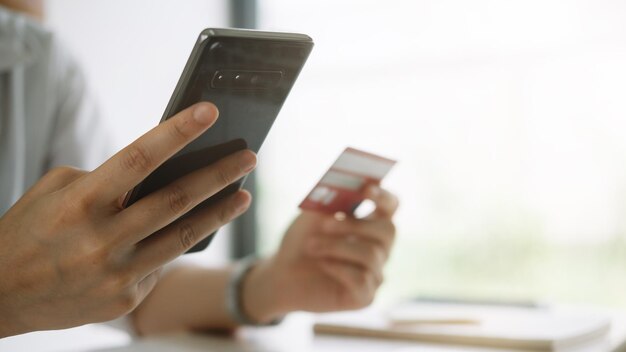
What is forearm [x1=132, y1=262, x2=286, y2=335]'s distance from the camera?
3.04 ft

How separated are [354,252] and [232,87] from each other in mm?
394

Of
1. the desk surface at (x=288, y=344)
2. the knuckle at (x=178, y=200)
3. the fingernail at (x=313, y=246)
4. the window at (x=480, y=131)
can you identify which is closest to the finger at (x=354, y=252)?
the fingernail at (x=313, y=246)

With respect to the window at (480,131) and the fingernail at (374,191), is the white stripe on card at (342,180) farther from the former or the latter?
the window at (480,131)

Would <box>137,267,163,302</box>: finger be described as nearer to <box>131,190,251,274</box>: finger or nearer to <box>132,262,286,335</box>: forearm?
<box>131,190,251,274</box>: finger

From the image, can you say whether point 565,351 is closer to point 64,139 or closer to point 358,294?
point 358,294

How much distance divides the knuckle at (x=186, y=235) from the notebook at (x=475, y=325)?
16.2 inches

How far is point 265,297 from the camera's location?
92 centimetres

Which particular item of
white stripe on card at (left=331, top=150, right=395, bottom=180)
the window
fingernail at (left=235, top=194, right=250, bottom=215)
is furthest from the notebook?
the window

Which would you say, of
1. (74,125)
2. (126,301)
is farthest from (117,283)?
(74,125)

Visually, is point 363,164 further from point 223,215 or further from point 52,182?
point 52,182

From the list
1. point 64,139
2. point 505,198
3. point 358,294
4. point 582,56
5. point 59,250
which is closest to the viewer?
point 59,250

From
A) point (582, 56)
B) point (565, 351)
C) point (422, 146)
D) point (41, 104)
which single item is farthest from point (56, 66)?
point (582, 56)

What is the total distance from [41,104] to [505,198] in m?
1.54

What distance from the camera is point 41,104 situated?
3.86 ft
